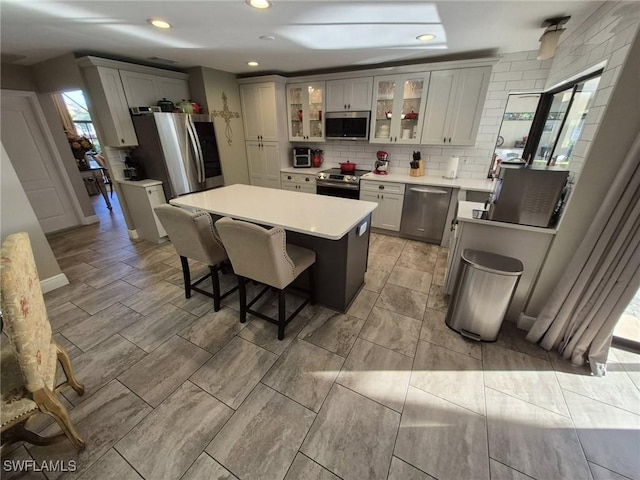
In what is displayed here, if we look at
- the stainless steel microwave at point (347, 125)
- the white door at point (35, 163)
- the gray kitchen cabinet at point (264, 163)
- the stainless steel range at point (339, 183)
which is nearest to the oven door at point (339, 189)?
the stainless steel range at point (339, 183)

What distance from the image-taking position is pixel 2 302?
101 centimetres

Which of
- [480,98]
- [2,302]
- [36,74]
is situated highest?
[36,74]

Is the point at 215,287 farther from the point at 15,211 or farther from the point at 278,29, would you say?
the point at 278,29

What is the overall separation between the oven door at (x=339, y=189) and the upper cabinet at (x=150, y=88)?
2.52m

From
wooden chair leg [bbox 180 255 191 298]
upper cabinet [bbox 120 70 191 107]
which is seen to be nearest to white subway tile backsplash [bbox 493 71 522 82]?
wooden chair leg [bbox 180 255 191 298]

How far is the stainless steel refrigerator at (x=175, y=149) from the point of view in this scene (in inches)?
132

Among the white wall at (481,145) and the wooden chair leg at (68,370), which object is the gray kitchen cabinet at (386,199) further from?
the wooden chair leg at (68,370)

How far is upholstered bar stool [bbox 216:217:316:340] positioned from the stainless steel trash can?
1.22 m

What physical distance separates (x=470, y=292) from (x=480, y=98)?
2621 mm

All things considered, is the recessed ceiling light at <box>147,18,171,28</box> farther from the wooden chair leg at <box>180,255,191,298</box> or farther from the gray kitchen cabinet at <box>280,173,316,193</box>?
the gray kitchen cabinet at <box>280,173,316,193</box>

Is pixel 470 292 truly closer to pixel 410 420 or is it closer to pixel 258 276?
pixel 410 420

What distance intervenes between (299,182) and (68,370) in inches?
143

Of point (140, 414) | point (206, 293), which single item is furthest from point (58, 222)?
point (140, 414)

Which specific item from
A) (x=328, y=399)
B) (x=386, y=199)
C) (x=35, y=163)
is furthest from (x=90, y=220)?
(x=328, y=399)
